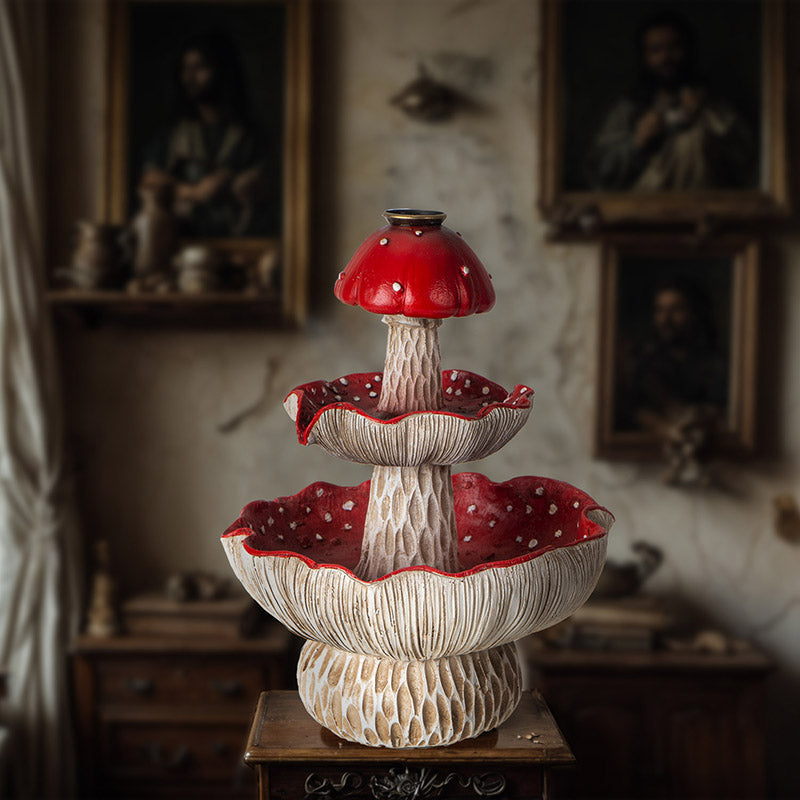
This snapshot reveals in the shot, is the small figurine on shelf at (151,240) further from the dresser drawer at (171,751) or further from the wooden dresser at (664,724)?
the wooden dresser at (664,724)

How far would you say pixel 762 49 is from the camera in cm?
325

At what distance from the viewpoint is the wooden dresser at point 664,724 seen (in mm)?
3080

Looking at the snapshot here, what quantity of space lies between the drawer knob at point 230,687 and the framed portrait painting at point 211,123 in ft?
3.87

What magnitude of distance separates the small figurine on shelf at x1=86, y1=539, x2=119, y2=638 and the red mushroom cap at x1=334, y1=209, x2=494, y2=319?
2.30m

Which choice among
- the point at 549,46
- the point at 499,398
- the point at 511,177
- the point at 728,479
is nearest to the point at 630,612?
the point at 728,479

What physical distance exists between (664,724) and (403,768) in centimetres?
209

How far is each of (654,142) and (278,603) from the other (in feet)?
8.21

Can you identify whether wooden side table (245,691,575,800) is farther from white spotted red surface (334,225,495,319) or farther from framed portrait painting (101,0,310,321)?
framed portrait painting (101,0,310,321)

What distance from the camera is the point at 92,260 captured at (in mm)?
3086

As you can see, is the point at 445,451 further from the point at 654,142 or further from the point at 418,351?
the point at 654,142

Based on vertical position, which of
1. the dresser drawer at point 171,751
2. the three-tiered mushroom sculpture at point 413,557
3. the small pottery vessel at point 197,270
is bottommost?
the dresser drawer at point 171,751

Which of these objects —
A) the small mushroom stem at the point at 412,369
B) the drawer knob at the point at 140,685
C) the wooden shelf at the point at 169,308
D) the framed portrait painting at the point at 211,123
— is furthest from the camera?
the framed portrait painting at the point at 211,123

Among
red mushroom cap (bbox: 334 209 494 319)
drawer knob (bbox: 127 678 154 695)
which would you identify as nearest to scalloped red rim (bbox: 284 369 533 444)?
red mushroom cap (bbox: 334 209 494 319)

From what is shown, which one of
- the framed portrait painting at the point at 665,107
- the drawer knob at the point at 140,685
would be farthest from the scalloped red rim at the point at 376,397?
the drawer knob at the point at 140,685
